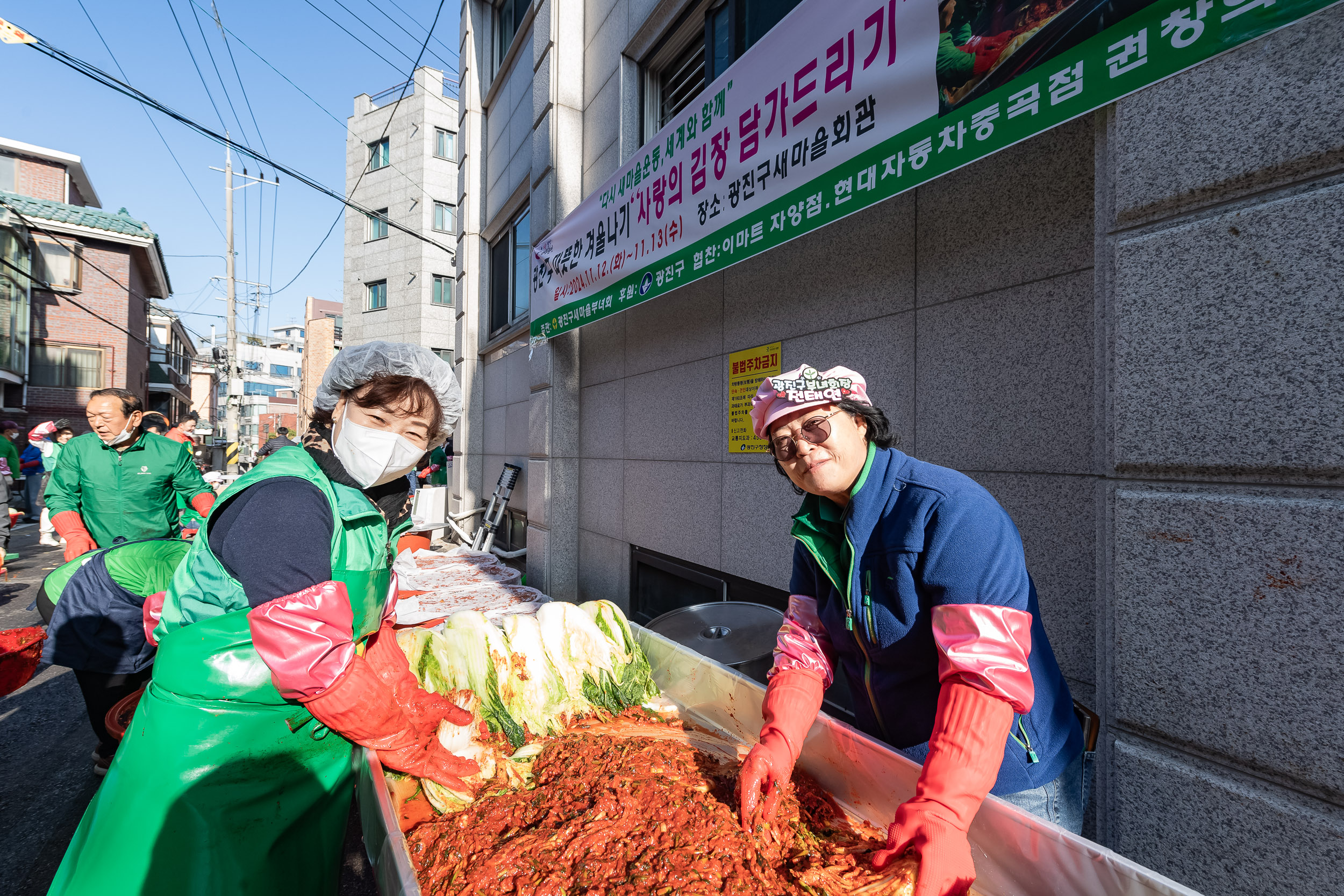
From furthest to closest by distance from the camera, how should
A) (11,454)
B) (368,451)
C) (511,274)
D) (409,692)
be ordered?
(11,454), (511,274), (409,692), (368,451)

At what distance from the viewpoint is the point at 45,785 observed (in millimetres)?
3303

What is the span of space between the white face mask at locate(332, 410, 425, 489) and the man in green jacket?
3.69m

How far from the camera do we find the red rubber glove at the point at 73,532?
13.8 feet

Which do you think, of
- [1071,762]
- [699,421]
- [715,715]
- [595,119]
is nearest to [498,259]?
[595,119]

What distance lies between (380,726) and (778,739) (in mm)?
1096

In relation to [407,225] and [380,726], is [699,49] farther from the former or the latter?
[407,225]

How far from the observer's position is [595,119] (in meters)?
6.27

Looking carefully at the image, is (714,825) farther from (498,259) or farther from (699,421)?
(498,259)

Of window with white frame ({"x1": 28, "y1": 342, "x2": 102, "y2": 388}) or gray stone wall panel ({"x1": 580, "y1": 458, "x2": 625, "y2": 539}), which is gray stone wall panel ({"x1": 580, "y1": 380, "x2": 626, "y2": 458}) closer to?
gray stone wall panel ({"x1": 580, "y1": 458, "x2": 625, "y2": 539})

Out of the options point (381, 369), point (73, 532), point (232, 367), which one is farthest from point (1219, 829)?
point (232, 367)

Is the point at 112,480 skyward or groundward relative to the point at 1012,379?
groundward

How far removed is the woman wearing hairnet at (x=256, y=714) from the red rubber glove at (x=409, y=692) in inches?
5.8

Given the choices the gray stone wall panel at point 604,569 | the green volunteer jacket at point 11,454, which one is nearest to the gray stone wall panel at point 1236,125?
the gray stone wall panel at point 604,569

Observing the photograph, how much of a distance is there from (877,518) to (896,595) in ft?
0.66
